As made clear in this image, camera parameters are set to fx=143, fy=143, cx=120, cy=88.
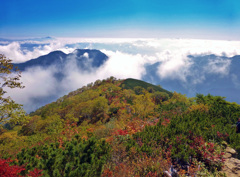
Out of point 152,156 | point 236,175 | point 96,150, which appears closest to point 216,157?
point 236,175

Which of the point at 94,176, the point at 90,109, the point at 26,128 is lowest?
the point at 26,128

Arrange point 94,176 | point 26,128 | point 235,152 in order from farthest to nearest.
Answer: point 26,128, point 235,152, point 94,176

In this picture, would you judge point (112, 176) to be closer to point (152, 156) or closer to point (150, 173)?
point (150, 173)

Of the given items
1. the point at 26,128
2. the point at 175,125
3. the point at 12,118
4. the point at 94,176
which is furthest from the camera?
the point at 26,128

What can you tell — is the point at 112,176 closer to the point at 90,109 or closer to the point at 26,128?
the point at 90,109

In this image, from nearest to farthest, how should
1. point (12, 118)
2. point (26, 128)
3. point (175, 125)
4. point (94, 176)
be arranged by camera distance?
point (94, 176) → point (12, 118) → point (175, 125) → point (26, 128)

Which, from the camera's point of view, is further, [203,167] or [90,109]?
[90,109]

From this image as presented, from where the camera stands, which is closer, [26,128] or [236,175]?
[236,175]

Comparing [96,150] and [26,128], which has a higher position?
[96,150]

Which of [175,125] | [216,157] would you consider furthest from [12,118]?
[216,157]
